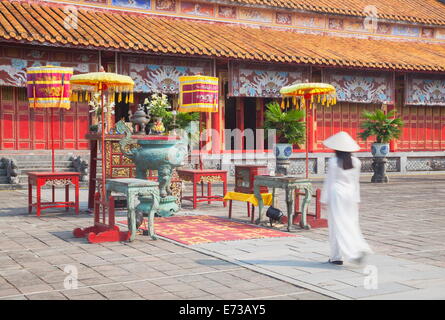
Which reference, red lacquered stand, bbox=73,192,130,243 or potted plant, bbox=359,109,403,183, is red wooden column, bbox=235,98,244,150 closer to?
potted plant, bbox=359,109,403,183

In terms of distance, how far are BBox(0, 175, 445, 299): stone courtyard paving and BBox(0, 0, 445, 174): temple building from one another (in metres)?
6.83

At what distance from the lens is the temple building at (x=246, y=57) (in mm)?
14320

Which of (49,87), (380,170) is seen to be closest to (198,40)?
(380,170)

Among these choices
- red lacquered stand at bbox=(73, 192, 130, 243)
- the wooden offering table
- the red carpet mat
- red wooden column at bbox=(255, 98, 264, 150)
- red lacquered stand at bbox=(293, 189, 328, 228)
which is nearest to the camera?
red lacquered stand at bbox=(73, 192, 130, 243)

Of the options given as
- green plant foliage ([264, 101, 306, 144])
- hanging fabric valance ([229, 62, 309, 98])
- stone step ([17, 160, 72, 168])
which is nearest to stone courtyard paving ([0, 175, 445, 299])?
green plant foliage ([264, 101, 306, 144])

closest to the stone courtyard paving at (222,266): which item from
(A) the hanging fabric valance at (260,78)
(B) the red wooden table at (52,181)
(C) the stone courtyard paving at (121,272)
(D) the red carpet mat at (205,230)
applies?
(C) the stone courtyard paving at (121,272)

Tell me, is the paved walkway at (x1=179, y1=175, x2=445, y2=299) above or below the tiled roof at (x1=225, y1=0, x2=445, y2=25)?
below

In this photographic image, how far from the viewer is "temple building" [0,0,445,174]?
14.3 metres

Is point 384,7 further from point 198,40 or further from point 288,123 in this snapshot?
point 288,123

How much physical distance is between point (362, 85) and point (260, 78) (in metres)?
3.61

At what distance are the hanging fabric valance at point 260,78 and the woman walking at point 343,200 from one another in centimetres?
1119

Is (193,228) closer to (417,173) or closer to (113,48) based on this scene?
(113,48)

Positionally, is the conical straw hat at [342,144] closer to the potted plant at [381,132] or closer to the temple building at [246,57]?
the temple building at [246,57]

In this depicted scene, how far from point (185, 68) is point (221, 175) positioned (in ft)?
21.1
